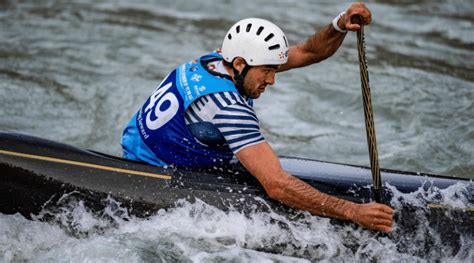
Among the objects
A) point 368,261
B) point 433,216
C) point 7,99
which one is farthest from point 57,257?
point 7,99

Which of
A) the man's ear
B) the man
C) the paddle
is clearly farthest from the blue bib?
the paddle

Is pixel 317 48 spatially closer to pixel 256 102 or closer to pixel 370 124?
pixel 370 124

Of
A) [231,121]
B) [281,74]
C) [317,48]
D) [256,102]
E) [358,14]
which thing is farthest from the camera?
[281,74]

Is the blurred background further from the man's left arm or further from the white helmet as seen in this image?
the white helmet

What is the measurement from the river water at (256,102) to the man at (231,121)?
0.66 feet

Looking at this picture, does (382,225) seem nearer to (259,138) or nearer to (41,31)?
(259,138)

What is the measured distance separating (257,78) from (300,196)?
0.79m

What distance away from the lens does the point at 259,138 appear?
177 inches

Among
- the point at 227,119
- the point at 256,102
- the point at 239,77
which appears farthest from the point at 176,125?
the point at 256,102

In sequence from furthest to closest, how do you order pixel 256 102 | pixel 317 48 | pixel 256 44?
pixel 256 102, pixel 317 48, pixel 256 44

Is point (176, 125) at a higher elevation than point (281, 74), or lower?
lower

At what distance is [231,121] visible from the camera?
14.7 ft

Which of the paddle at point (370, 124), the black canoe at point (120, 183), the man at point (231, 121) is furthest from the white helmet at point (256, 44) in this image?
the black canoe at point (120, 183)

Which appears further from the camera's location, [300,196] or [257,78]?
[257,78]
